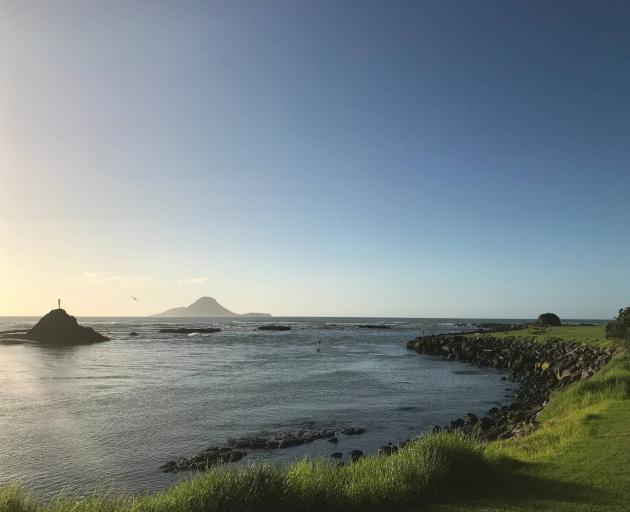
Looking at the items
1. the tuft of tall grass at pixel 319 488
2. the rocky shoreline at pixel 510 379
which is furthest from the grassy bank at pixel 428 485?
the rocky shoreline at pixel 510 379

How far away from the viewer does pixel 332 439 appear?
67.6 ft

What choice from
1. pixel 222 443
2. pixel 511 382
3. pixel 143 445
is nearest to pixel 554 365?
pixel 511 382

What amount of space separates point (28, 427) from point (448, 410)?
21632 mm

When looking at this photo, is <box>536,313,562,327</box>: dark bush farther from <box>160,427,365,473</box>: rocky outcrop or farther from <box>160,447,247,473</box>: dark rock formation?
<box>160,447,247,473</box>: dark rock formation

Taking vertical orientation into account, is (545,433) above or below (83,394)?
above

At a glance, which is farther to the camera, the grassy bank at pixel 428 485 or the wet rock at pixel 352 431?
the wet rock at pixel 352 431

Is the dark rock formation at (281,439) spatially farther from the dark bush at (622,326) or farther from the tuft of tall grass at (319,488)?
the dark bush at (622,326)

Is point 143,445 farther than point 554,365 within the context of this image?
No

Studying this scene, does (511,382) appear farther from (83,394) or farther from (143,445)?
(83,394)

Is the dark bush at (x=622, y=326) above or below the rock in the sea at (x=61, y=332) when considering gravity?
above

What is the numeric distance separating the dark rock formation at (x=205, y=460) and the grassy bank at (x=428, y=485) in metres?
6.87

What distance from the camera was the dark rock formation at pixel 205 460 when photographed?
16672mm

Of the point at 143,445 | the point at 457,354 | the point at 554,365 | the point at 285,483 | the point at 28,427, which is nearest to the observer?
the point at 285,483

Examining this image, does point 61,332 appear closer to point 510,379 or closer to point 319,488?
point 510,379
